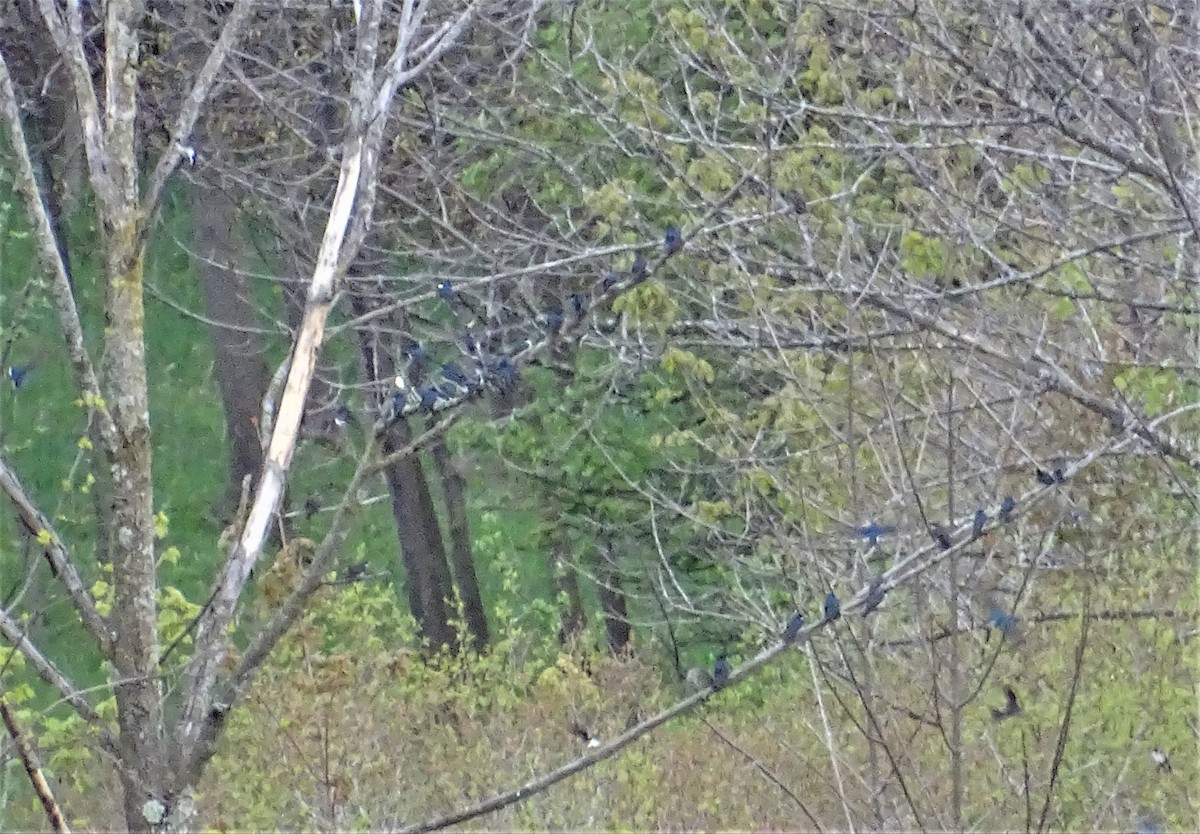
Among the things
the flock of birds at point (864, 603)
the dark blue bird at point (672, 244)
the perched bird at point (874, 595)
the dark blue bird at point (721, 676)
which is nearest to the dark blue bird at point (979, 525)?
the flock of birds at point (864, 603)

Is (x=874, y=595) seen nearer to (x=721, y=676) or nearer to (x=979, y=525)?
(x=721, y=676)

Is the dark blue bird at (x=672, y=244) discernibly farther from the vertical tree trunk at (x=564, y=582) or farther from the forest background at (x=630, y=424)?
the vertical tree trunk at (x=564, y=582)

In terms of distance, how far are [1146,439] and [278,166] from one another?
19.8 ft

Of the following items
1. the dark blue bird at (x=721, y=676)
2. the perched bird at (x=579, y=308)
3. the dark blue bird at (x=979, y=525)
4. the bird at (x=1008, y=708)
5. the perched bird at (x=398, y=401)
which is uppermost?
the perched bird at (x=579, y=308)

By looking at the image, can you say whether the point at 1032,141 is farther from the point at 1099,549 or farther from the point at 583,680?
the point at 583,680

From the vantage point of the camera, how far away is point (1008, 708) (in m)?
4.25

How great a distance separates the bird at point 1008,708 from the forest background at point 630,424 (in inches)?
1.2

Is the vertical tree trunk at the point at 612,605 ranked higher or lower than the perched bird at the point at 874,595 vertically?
lower

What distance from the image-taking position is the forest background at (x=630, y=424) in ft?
7.66

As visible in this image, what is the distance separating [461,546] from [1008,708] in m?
7.11

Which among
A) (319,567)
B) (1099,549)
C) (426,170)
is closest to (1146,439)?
(1099,549)

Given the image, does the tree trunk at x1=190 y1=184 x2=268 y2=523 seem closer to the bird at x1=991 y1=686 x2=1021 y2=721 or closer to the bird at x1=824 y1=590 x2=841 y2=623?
the bird at x1=991 y1=686 x2=1021 y2=721

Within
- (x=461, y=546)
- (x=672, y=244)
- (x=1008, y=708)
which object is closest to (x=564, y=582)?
(x=461, y=546)

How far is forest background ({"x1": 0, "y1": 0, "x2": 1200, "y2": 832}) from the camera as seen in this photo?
7.66 feet
